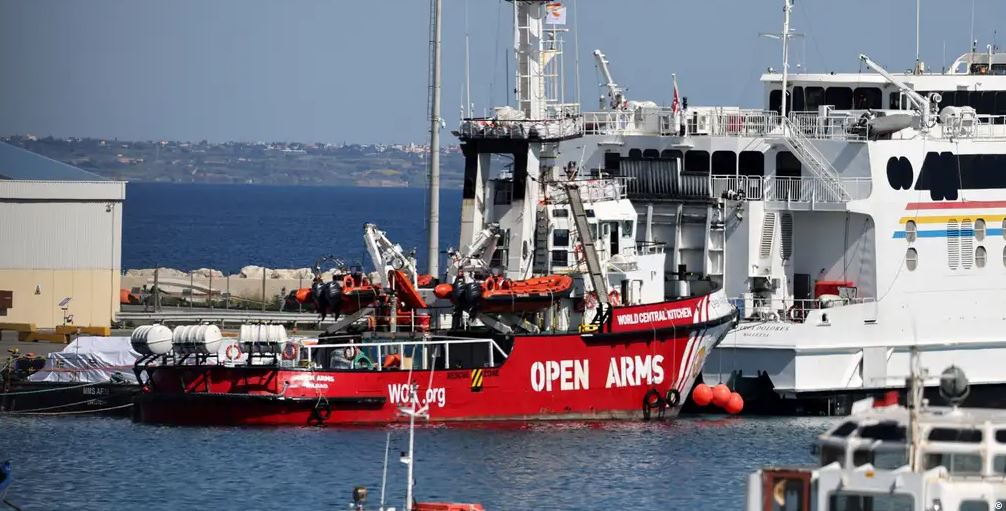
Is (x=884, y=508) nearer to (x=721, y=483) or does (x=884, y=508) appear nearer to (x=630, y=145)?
(x=721, y=483)

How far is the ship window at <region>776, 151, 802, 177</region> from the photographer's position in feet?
126

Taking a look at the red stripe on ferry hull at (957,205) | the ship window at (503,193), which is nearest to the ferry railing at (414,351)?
the ship window at (503,193)

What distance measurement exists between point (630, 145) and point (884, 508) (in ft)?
82.5

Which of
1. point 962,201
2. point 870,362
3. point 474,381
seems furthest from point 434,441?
point 962,201

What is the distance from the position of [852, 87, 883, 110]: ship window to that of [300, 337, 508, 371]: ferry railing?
10.2 metres

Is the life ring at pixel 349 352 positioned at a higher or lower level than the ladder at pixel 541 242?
lower

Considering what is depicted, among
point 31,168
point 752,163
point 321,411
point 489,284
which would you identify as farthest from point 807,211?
point 31,168

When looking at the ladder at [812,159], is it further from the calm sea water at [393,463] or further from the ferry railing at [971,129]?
the calm sea water at [393,463]

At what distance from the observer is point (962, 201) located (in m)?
37.9

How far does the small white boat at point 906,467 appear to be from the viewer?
1442 centimetres

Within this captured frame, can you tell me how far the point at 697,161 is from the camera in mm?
39062

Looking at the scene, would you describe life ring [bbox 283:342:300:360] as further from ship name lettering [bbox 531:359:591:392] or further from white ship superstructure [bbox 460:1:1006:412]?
white ship superstructure [bbox 460:1:1006:412]

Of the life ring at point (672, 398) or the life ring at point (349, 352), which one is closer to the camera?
the life ring at point (349, 352)

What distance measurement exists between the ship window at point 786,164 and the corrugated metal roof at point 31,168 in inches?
594
